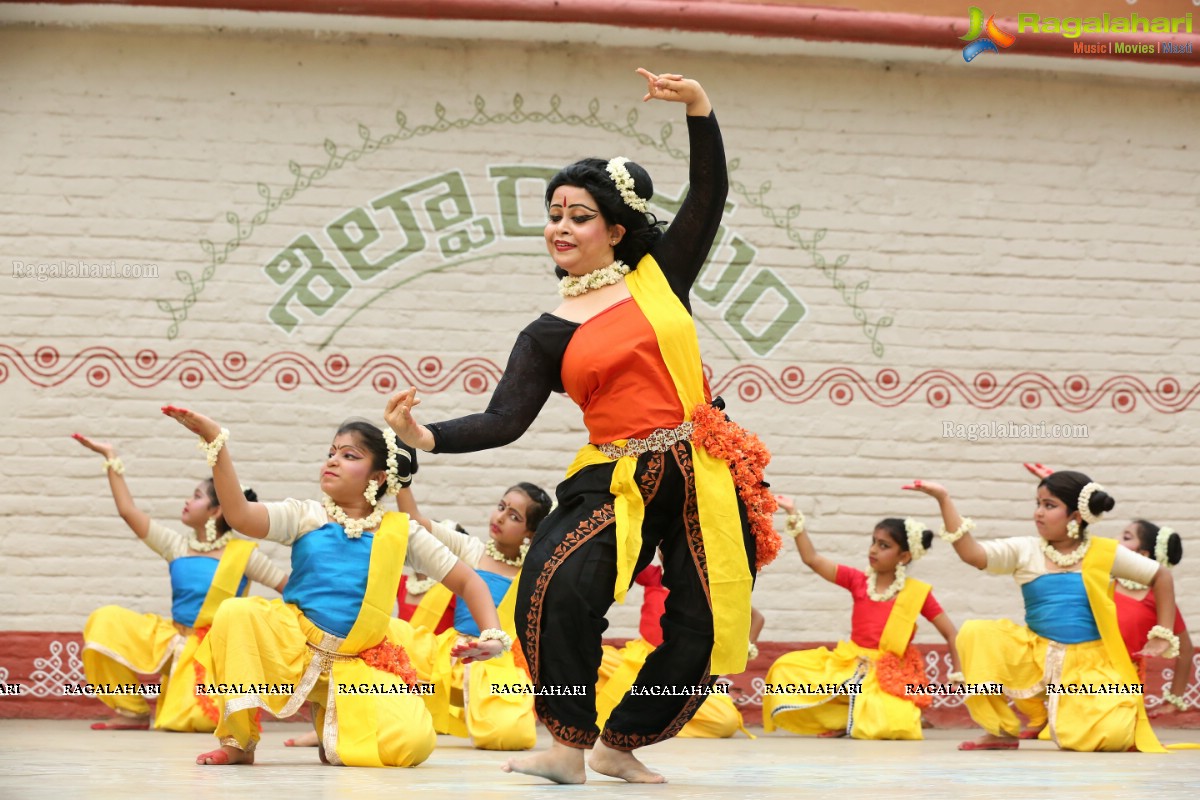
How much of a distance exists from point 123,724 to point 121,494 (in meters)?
0.96

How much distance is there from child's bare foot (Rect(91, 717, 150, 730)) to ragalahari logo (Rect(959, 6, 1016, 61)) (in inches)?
192

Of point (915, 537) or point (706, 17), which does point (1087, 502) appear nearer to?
point (915, 537)

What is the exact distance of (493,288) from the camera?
7328mm

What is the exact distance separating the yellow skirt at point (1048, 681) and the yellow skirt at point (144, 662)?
3.13m

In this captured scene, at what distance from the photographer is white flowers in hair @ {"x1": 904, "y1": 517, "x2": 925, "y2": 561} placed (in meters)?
6.93

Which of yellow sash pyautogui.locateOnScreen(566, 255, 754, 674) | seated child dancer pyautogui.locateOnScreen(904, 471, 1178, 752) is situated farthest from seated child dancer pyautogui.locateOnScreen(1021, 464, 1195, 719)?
yellow sash pyautogui.locateOnScreen(566, 255, 754, 674)

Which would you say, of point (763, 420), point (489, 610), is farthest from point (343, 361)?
point (489, 610)

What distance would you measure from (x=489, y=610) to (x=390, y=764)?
540 mm

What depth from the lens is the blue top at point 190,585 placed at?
6.57 meters

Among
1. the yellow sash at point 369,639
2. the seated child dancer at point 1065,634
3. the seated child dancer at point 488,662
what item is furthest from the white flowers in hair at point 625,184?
the seated child dancer at point 1065,634

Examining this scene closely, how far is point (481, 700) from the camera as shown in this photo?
5.89 meters

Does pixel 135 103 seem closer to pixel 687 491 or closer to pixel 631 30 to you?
pixel 631 30

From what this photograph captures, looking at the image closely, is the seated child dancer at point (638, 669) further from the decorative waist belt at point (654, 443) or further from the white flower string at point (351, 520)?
the decorative waist belt at point (654, 443)

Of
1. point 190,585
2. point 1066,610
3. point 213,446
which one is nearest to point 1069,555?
point 1066,610
